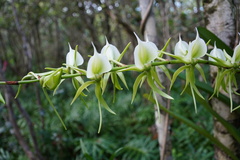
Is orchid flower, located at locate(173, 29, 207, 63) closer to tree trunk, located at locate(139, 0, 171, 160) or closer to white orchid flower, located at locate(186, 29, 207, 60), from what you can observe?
white orchid flower, located at locate(186, 29, 207, 60)

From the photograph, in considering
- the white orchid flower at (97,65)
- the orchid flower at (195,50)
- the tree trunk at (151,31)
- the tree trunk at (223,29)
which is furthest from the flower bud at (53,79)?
the tree trunk at (151,31)

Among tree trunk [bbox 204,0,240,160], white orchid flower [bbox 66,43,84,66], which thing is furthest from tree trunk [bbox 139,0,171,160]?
white orchid flower [bbox 66,43,84,66]

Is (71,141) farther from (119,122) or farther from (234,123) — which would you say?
(234,123)

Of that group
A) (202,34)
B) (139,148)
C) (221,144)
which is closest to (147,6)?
(202,34)

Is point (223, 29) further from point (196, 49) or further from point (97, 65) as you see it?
point (97, 65)

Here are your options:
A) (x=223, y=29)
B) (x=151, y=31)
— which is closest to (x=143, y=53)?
(x=223, y=29)
